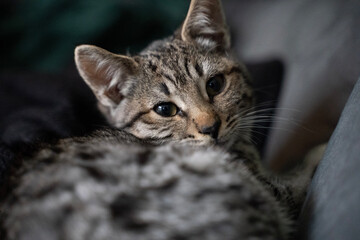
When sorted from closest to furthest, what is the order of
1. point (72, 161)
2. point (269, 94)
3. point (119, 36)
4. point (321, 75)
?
point (72, 161) < point (321, 75) < point (269, 94) < point (119, 36)

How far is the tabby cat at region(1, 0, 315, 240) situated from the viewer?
805 millimetres

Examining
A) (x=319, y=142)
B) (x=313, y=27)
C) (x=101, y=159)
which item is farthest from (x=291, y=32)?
(x=101, y=159)

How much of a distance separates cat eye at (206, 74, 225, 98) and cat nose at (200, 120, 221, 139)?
176 millimetres

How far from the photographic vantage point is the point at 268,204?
0.96 m

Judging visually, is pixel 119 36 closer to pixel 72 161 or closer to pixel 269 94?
pixel 269 94

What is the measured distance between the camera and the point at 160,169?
0.91 meters

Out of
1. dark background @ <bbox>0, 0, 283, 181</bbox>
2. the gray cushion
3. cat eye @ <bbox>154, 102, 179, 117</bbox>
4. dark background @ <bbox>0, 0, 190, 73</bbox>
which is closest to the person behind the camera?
the gray cushion

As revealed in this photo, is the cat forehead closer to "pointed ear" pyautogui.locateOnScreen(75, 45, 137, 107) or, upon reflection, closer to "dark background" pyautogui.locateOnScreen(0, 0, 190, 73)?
"pointed ear" pyautogui.locateOnScreen(75, 45, 137, 107)

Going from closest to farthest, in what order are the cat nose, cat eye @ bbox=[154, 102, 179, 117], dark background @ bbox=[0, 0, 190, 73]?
the cat nose
cat eye @ bbox=[154, 102, 179, 117]
dark background @ bbox=[0, 0, 190, 73]

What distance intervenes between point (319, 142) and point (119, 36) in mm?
1564

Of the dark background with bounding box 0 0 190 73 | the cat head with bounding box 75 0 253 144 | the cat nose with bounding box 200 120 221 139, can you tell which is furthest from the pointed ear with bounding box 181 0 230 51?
the dark background with bounding box 0 0 190 73

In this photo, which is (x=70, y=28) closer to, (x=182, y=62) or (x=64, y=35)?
(x=64, y=35)

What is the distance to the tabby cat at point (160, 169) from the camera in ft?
2.64

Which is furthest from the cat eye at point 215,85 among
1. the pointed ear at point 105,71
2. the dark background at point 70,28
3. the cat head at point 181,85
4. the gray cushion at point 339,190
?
the dark background at point 70,28
